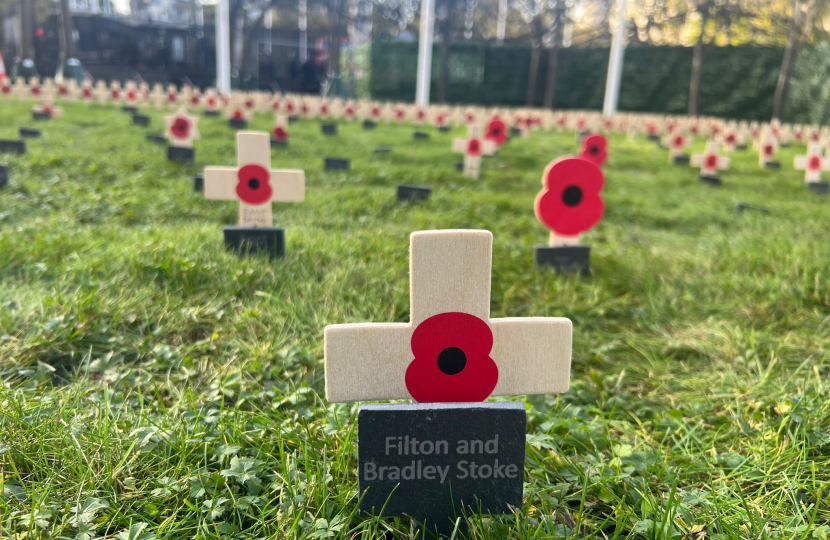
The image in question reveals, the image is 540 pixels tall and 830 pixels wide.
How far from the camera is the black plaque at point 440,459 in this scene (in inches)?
52.3

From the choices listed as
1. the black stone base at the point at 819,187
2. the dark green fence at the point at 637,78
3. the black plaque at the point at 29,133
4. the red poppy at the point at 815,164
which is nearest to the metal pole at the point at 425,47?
the dark green fence at the point at 637,78

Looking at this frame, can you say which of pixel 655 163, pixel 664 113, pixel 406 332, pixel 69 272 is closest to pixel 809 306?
pixel 406 332

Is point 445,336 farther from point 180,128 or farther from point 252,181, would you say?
point 180,128

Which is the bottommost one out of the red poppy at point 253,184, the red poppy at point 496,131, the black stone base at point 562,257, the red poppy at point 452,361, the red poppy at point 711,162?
the black stone base at point 562,257

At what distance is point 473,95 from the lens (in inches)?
1009

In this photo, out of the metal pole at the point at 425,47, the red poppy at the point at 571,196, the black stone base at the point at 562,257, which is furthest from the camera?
the metal pole at the point at 425,47

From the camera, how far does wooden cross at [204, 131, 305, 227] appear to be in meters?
3.52

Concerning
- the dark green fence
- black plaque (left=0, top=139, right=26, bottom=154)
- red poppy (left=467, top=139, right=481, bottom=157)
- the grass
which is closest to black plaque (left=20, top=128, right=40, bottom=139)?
black plaque (left=0, top=139, right=26, bottom=154)

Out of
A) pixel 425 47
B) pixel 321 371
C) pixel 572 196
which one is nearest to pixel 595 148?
pixel 572 196

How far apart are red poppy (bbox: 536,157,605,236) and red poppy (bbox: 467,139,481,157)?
3.27 metres

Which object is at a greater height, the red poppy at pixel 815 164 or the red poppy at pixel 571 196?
the red poppy at pixel 815 164

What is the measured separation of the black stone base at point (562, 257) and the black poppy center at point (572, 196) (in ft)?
0.91

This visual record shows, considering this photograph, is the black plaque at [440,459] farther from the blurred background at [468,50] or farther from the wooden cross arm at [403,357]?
the blurred background at [468,50]

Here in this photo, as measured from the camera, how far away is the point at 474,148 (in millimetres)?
6793
